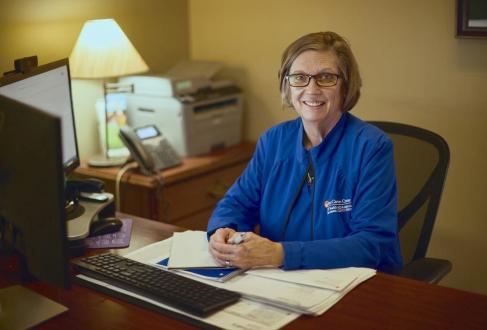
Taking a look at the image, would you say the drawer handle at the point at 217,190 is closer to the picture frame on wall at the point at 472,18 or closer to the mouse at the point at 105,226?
the mouse at the point at 105,226

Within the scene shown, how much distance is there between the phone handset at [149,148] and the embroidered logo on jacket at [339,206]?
1.10m

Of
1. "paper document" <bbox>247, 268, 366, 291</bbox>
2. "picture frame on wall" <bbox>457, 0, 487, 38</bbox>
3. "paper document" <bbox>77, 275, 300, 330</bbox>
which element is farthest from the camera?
"picture frame on wall" <bbox>457, 0, 487, 38</bbox>

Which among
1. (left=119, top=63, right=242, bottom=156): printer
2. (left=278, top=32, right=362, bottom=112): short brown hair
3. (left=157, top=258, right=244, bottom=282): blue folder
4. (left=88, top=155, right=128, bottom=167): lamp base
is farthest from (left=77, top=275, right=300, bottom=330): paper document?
(left=119, top=63, right=242, bottom=156): printer

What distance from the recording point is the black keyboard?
1.46 meters

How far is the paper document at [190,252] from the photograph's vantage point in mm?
1689

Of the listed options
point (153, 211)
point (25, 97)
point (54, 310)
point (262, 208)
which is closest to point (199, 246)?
point (262, 208)

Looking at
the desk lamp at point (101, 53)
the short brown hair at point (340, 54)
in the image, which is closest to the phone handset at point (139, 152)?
the desk lamp at point (101, 53)

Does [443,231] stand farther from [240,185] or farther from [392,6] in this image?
[240,185]

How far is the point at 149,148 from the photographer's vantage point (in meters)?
2.91

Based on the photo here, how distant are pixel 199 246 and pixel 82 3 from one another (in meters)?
1.59

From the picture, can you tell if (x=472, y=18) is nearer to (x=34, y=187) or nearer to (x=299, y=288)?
(x=299, y=288)

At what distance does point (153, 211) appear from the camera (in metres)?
2.78

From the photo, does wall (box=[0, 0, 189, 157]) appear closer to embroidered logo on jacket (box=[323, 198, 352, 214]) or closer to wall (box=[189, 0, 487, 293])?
wall (box=[189, 0, 487, 293])

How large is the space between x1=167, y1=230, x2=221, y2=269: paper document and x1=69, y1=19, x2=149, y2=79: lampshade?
1.09 m
